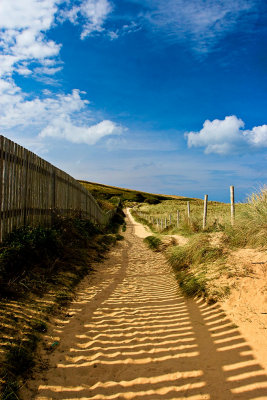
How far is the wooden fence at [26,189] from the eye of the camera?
16.2 feet

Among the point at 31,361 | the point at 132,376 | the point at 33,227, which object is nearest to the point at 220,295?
Result: the point at 132,376

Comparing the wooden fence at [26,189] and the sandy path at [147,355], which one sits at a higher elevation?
the wooden fence at [26,189]

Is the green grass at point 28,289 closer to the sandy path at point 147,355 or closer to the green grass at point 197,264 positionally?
the sandy path at point 147,355

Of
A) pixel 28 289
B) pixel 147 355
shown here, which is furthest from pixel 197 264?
pixel 28 289

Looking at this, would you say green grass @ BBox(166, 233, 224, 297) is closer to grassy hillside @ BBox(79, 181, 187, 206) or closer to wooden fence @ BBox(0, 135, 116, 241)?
wooden fence @ BBox(0, 135, 116, 241)

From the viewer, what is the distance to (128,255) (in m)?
10.0

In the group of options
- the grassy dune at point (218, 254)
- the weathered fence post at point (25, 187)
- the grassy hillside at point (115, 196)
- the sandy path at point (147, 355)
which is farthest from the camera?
the grassy hillside at point (115, 196)

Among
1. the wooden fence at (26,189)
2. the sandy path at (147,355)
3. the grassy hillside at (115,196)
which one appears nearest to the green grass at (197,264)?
the sandy path at (147,355)

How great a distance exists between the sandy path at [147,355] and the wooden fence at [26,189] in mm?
2184

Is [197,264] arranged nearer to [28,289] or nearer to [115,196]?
[28,289]

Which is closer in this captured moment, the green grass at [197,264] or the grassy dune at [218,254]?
the grassy dune at [218,254]

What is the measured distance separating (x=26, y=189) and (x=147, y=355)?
14.6 feet

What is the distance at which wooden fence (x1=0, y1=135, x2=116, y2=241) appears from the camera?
4.94 m

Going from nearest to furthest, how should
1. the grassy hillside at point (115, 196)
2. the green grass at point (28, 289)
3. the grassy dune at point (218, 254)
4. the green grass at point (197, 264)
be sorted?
1. the green grass at point (28, 289)
2. the grassy dune at point (218, 254)
3. the green grass at point (197, 264)
4. the grassy hillside at point (115, 196)
